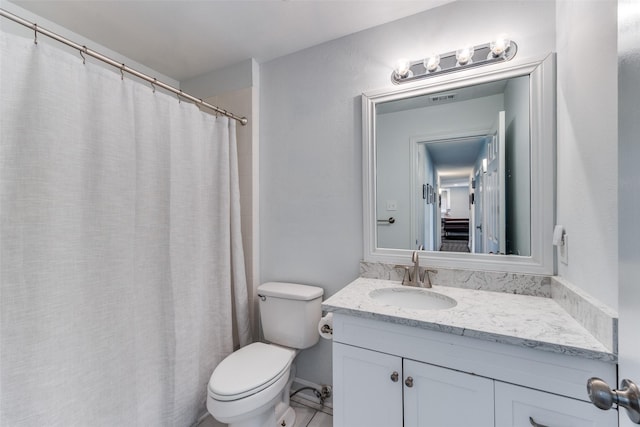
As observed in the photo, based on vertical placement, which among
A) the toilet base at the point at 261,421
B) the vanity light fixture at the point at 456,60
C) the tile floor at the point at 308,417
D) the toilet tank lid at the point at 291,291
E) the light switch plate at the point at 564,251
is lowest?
the tile floor at the point at 308,417

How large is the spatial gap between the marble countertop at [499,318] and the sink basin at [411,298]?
0.14ft

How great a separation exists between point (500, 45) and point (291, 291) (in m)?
1.67

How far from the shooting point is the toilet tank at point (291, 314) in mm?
1538

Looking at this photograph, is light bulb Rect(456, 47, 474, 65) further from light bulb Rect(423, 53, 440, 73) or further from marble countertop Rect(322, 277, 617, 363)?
marble countertop Rect(322, 277, 617, 363)

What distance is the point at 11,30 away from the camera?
1347 mm

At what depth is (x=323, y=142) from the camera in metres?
1.66

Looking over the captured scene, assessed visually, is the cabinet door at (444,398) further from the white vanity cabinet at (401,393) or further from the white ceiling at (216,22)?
the white ceiling at (216,22)

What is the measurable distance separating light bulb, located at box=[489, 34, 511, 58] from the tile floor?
213 centimetres

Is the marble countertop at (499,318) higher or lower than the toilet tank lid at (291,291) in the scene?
higher

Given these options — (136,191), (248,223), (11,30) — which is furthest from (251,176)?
(11,30)

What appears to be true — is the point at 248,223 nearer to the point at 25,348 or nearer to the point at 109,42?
the point at 25,348

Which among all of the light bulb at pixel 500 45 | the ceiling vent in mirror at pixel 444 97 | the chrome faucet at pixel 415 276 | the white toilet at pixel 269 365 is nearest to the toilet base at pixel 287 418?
the white toilet at pixel 269 365

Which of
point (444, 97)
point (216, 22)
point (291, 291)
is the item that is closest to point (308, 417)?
point (291, 291)

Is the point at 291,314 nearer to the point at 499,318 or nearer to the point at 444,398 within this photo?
the point at 444,398
